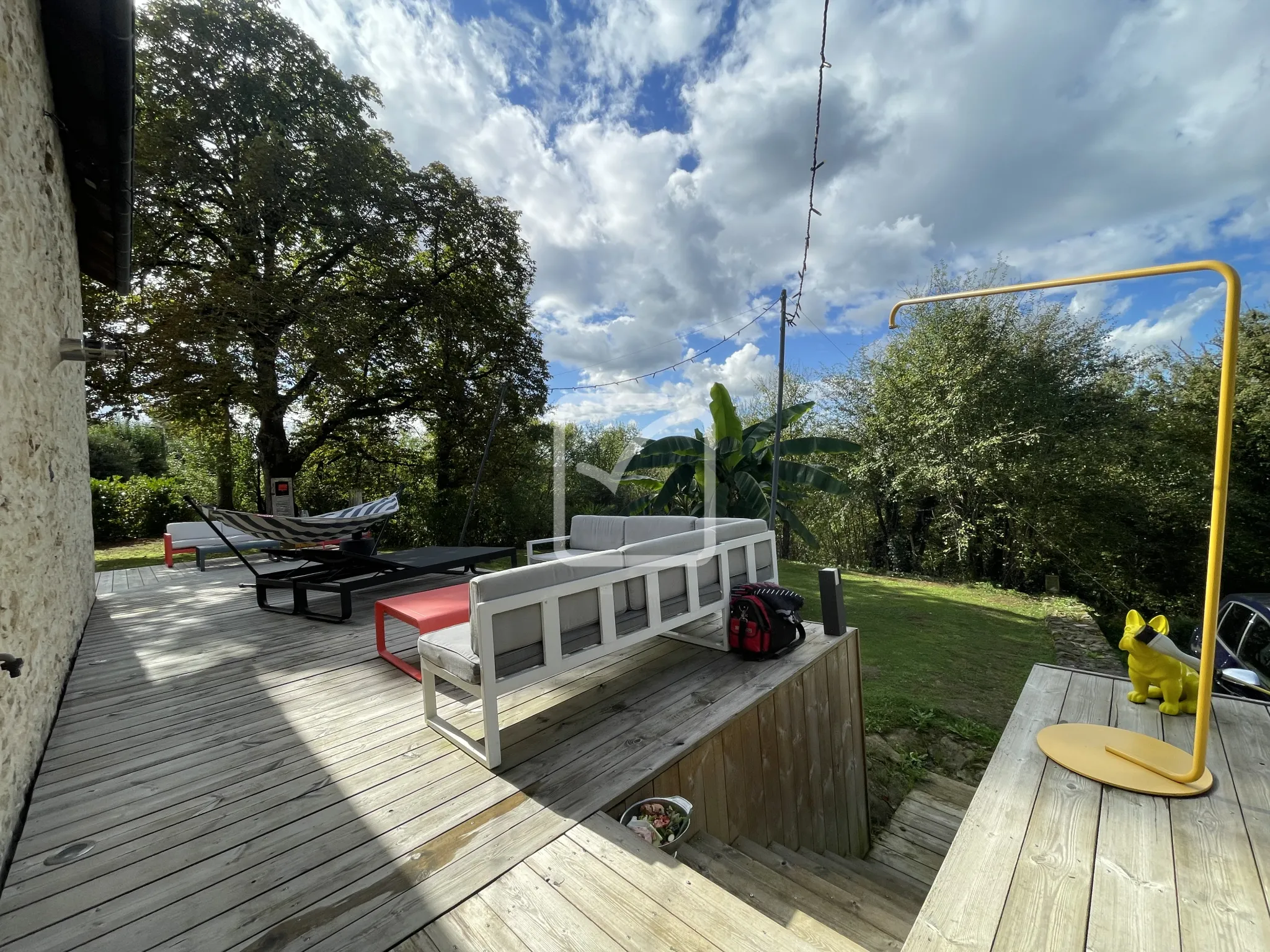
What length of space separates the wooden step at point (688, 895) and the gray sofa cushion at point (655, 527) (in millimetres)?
2367

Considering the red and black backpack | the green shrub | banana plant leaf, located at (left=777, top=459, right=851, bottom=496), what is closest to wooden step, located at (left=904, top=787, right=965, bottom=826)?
the red and black backpack

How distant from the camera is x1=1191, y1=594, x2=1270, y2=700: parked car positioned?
322 centimetres

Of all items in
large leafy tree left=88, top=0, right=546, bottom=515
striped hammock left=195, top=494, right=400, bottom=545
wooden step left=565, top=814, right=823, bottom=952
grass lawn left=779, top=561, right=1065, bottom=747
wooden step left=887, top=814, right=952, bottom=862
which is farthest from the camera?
→ large leafy tree left=88, top=0, right=546, bottom=515

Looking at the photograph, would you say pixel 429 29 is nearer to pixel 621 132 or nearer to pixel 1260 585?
pixel 621 132

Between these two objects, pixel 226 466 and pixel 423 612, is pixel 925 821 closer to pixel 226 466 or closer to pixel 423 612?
pixel 423 612

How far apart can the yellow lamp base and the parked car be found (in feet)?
6.45

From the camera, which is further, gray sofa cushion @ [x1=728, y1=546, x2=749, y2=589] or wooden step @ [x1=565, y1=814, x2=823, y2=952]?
gray sofa cushion @ [x1=728, y1=546, x2=749, y2=589]

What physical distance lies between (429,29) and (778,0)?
4605 mm

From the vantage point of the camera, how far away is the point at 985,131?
5543 mm

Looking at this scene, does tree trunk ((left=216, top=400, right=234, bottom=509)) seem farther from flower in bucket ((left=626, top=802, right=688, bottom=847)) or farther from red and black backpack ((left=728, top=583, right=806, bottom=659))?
flower in bucket ((left=626, top=802, right=688, bottom=847))

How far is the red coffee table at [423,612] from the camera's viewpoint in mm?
3035

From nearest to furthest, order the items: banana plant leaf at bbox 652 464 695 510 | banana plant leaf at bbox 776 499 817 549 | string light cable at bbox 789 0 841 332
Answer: string light cable at bbox 789 0 841 332, banana plant leaf at bbox 776 499 817 549, banana plant leaf at bbox 652 464 695 510

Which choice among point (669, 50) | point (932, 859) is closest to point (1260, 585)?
point (932, 859)

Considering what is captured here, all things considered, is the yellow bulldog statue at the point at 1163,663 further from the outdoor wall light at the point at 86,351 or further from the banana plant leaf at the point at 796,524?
the outdoor wall light at the point at 86,351
